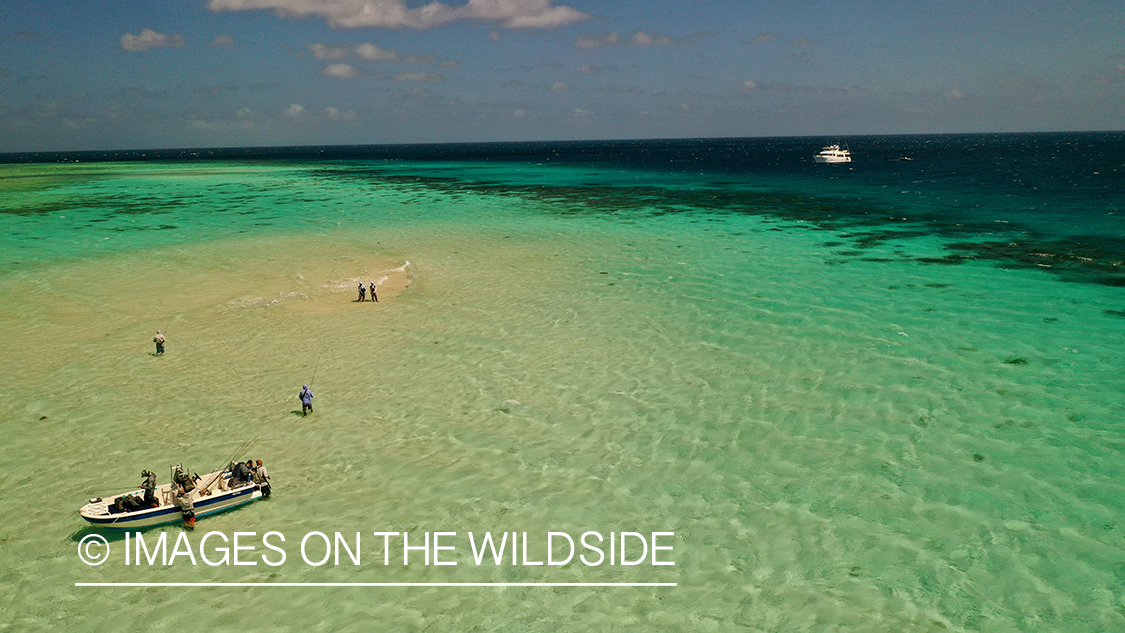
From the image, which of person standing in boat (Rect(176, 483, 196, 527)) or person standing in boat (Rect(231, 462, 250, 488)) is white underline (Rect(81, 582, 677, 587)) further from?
person standing in boat (Rect(231, 462, 250, 488))

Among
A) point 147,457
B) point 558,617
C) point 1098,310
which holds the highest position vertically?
point 1098,310

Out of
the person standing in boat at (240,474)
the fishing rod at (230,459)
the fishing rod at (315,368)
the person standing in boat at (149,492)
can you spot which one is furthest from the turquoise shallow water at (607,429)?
the person standing in boat at (149,492)

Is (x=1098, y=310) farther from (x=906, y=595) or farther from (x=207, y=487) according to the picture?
(x=207, y=487)

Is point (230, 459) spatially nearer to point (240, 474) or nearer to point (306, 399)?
point (240, 474)

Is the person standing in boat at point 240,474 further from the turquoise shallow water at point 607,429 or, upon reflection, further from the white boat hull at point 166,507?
the turquoise shallow water at point 607,429

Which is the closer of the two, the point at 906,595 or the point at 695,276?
the point at 906,595

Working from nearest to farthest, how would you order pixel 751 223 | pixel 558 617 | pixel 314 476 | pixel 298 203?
pixel 558 617, pixel 314 476, pixel 751 223, pixel 298 203

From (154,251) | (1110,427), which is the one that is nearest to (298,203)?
(154,251)

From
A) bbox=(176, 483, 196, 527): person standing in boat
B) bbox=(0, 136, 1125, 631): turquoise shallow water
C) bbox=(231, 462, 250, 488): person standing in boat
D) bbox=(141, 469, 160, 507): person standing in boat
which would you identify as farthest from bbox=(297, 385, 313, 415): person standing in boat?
bbox=(141, 469, 160, 507): person standing in boat
